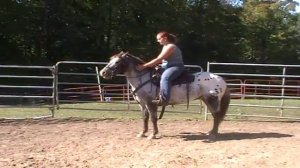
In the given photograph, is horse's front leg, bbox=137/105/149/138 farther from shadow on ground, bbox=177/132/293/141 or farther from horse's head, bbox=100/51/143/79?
horse's head, bbox=100/51/143/79

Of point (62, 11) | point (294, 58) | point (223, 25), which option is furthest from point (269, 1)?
point (62, 11)

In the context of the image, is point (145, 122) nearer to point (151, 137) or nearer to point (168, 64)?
point (151, 137)

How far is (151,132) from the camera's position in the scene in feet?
29.1

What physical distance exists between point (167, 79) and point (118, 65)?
2.78 feet

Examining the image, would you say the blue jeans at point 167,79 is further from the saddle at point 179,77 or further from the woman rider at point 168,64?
the saddle at point 179,77

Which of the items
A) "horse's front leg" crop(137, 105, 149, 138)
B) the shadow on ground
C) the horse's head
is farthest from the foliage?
the shadow on ground

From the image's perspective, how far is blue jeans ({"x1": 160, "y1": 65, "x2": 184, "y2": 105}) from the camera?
26.7ft

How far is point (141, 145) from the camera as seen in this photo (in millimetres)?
7645

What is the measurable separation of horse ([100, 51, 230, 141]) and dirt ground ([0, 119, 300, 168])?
49 cm

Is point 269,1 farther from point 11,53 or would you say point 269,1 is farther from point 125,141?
point 125,141

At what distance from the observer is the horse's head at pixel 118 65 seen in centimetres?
822

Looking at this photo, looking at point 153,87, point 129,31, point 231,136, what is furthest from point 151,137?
point 129,31

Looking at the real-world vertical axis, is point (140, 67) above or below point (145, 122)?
above

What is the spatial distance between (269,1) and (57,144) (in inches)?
1672
